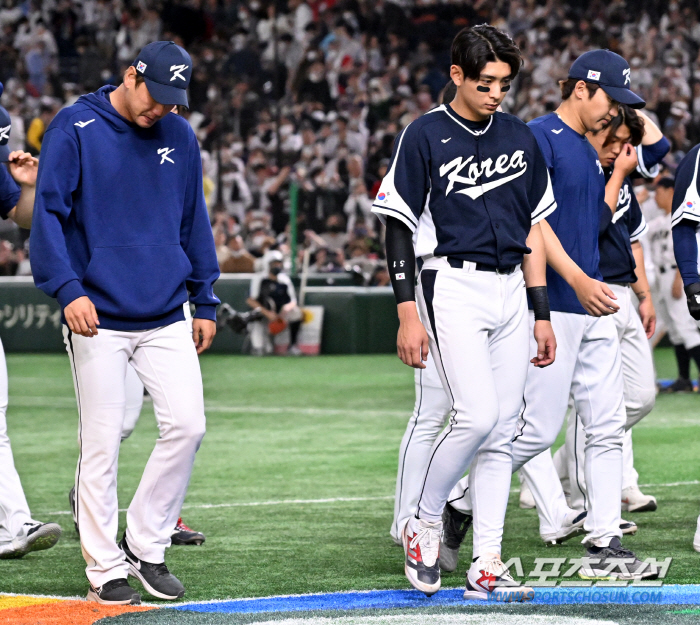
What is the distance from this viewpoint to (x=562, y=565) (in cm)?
529

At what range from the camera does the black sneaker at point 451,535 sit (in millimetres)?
5219

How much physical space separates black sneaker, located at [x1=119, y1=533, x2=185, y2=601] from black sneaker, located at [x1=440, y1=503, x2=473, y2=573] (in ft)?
3.70

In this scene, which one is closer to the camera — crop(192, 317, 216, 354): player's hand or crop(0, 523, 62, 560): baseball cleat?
crop(192, 317, 216, 354): player's hand

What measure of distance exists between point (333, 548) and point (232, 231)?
15973 millimetres

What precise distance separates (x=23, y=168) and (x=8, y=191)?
0.15 m

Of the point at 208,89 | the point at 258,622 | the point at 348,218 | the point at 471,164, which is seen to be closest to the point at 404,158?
the point at 471,164

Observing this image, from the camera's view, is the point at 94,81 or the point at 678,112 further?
the point at 94,81

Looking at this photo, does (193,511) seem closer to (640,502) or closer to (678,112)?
(640,502)

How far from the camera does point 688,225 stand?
5781 mm

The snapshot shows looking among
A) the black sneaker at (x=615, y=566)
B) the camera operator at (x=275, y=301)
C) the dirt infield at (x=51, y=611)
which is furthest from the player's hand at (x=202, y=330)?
the camera operator at (x=275, y=301)

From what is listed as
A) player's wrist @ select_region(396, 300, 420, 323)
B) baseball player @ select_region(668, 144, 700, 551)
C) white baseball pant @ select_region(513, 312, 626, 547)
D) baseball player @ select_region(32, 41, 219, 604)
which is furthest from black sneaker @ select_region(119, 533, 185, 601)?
baseball player @ select_region(668, 144, 700, 551)

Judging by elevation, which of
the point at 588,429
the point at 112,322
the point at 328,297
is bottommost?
the point at 328,297

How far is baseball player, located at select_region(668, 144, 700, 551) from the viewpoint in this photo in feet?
18.7

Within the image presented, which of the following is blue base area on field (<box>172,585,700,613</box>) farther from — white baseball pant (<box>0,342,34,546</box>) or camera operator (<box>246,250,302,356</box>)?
camera operator (<box>246,250,302,356</box>)
